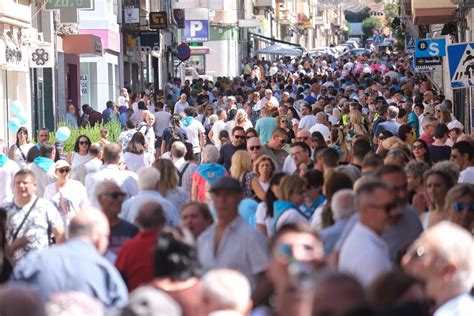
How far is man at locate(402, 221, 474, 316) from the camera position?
23.3ft

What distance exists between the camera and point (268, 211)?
1212 cm

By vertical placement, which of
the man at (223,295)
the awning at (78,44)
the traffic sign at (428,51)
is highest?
the awning at (78,44)

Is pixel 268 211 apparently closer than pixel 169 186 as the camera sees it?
Yes

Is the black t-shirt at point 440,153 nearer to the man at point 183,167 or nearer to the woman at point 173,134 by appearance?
the man at point 183,167

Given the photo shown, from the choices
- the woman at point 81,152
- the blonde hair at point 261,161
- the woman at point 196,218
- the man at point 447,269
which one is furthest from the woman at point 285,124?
the man at point 447,269

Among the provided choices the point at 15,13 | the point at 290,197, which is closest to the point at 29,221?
the point at 290,197

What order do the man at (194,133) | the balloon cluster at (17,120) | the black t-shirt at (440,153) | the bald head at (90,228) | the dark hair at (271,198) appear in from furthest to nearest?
the man at (194,133) < the balloon cluster at (17,120) < the black t-shirt at (440,153) < the dark hair at (271,198) < the bald head at (90,228)

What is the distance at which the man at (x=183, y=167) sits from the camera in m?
16.6

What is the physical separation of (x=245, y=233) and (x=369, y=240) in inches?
54.9

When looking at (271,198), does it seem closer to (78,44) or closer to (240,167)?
(240,167)

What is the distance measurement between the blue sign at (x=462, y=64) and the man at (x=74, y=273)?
1167 cm

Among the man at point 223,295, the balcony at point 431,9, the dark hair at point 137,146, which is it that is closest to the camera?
the man at point 223,295

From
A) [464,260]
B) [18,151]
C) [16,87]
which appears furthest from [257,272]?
[16,87]

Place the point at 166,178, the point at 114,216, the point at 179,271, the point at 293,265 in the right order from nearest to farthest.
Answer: the point at 293,265, the point at 179,271, the point at 114,216, the point at 166,178
